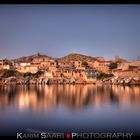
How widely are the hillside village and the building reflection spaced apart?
18cm

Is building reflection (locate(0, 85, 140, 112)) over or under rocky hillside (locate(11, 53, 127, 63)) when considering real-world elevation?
under

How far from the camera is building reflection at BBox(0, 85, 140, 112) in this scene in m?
4.18

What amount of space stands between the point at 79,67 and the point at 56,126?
1.77 meters

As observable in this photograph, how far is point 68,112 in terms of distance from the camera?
3.73 meters

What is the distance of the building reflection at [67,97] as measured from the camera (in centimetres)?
418

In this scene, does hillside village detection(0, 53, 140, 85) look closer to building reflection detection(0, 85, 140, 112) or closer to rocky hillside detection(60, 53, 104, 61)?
rocky hillside detection(60, 53, 104, 61)

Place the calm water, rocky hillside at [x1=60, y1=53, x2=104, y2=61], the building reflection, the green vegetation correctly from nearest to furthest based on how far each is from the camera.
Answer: the calm water < rocky hillside at [x1=60, y1=53, x2=104, y2=61] < the building reflection < the green vegetation

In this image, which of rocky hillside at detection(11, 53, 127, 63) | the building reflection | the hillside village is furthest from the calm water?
rocky hillside at detection(11, 53, 127, 63)

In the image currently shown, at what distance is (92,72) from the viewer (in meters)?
5.02

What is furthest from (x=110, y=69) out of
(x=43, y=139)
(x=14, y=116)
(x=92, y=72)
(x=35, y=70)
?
(x=43, y=139)

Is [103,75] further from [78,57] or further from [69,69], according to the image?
[78,57]

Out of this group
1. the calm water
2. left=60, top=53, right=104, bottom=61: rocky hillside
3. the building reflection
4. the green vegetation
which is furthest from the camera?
the green vegetation

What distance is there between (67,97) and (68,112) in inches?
49.3

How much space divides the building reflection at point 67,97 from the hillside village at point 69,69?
0.60 ft
